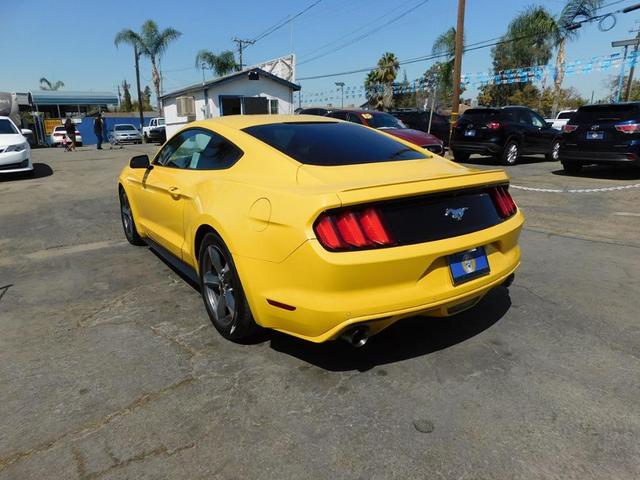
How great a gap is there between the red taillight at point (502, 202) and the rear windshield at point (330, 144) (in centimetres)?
64

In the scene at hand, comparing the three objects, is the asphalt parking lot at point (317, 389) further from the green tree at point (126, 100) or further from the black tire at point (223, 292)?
the green tree at point (126, 100)

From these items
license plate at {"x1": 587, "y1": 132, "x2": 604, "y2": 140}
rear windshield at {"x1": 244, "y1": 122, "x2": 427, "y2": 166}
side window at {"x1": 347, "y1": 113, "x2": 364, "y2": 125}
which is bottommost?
license plate at {"x1": 587, "y1": 132, "x2": 604, "y2": 140}

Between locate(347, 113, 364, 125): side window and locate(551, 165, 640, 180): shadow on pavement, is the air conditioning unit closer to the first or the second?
locate(347, 113, 364, 125): side window

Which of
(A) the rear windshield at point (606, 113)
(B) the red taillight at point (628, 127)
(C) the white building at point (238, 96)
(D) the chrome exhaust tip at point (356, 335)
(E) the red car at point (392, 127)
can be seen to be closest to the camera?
(D) the chrome exhaust tip at point (356, 335)

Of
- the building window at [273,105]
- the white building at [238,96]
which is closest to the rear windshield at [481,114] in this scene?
the white building at [238,96]

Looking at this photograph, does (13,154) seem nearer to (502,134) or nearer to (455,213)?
(455,213)

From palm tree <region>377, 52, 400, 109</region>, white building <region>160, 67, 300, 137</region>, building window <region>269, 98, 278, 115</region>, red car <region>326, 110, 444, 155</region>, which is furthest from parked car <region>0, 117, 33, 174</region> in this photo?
palm tree <region>377, 52, 400, 109</region>

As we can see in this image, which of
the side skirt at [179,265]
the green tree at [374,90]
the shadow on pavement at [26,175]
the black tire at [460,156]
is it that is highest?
the green tree at [374,90]

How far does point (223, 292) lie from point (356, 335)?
106 centimetres

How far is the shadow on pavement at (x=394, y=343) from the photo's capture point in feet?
9.63

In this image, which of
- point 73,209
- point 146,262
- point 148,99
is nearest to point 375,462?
point 146,262

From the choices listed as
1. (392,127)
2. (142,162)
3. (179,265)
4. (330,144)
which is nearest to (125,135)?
(392,127)

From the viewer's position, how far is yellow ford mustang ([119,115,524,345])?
241 centimetres

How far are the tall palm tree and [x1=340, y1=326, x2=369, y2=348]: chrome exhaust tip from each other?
3030 cm
